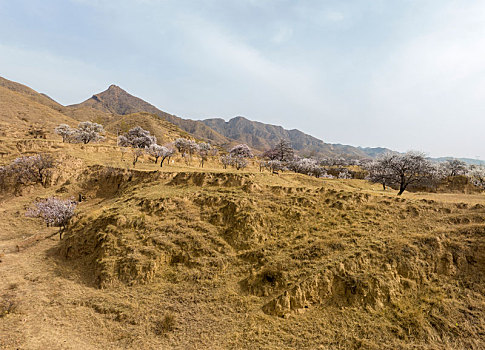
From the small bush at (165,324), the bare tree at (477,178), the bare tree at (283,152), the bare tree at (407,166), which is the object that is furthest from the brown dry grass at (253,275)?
the bare tree at (283,152)

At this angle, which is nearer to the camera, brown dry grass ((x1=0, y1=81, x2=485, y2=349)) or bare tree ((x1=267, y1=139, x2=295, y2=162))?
brown dry grass ((x1=0, y1=81, x2=485, y2=349))

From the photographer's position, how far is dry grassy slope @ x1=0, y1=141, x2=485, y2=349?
10.5 m

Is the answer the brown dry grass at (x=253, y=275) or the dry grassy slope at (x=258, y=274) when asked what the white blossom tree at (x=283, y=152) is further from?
the dry grassy slope at (x=258, y=274)

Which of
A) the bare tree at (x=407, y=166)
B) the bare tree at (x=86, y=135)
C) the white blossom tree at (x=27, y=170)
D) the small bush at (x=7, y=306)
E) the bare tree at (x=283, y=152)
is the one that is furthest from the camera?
the bare tree at (x=283, y=152)

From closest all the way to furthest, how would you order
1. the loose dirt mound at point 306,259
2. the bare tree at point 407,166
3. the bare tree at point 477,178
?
the loose dirt mound at point 306,259, the bare tree at point 407,166, the bare tree at point 477,178

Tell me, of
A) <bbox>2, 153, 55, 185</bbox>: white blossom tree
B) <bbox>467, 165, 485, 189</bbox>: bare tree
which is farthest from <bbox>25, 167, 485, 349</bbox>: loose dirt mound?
<bbox>467, 165, 485, 189</bbox>: bare tree

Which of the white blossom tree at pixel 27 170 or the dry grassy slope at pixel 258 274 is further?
the white blossom tree at pixel 27 170

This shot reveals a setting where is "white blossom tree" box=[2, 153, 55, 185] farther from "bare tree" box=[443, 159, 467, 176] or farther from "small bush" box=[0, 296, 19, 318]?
"bare tree" box=[443, 159, 467, 176]

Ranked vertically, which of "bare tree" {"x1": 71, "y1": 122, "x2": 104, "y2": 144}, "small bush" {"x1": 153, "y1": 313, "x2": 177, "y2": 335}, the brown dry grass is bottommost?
"small bush" {"x1": 153, "y1": 313, "x2": 177, "y2": 335}

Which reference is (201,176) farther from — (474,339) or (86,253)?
(474,339)

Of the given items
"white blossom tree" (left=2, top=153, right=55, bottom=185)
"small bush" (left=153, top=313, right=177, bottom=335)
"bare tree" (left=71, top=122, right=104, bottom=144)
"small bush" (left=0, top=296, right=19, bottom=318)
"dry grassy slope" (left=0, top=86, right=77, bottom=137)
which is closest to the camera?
"small bush" (left=153, top=313, right=177, bottom=335)

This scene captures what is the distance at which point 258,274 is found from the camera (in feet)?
45.4

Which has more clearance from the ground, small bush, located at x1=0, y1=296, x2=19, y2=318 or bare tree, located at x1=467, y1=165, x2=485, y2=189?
bare tree, located at x1=467, y1=165, x2=485, y2=189

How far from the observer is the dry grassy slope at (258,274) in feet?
34.4
